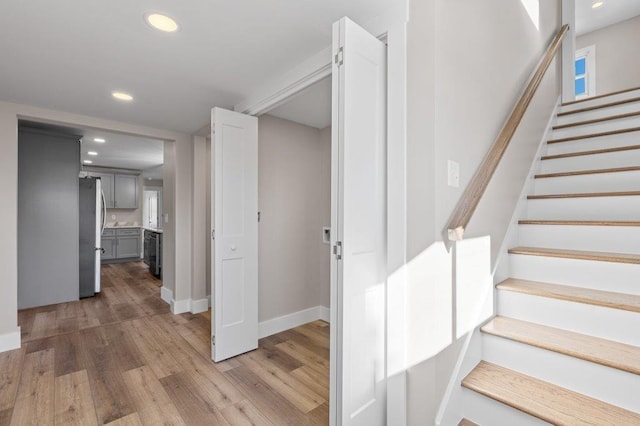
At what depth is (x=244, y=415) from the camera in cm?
188

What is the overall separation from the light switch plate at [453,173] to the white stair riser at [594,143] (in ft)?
5.89

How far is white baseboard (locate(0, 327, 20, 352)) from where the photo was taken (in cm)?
277

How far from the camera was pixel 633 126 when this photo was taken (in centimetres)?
243

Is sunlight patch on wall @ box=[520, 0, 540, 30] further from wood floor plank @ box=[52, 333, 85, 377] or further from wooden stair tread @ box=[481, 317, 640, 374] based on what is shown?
wood floor plank @ box=[52, 333, 85, 377]

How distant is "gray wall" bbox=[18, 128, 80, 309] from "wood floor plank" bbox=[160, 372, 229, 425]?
3.10 metres

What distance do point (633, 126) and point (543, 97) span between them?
0.69 meters

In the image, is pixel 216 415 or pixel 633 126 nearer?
pixel 216 415

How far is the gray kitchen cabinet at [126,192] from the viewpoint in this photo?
283 inches

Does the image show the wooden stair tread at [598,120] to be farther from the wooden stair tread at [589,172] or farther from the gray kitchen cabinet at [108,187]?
the gray kitchen cabinet at [108,187]

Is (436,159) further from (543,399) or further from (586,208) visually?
(586,208)

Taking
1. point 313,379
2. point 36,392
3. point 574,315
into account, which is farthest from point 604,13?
point 36,392

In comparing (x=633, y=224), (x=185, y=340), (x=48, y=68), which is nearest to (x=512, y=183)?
(x=633, y=224)

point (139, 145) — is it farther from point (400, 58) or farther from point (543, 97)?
point (543, 97)

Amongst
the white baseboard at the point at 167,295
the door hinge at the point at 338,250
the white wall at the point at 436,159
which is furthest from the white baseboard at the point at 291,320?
the door hinge at the point at 338,250
